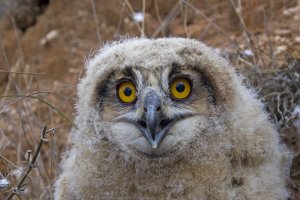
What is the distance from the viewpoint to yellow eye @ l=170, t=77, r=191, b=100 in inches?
163

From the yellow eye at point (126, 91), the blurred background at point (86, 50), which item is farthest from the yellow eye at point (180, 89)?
the blurred background at point (86, 50)

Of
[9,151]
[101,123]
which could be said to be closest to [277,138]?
[101,123]

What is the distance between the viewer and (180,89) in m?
4.14

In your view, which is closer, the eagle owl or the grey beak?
the grey beak

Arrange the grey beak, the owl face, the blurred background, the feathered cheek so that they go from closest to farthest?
1. the grey beak
2. the owl face
3. the feathered cheek
4. the blurred background

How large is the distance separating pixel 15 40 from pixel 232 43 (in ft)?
8.70

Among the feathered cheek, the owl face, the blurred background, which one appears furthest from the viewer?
the blurred background

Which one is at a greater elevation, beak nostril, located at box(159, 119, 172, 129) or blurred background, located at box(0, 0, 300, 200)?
blurred background, located at box(0, 0, 300, 200)

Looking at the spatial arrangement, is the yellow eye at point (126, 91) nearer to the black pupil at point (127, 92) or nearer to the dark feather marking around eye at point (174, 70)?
the black pupil at point (127, 92)

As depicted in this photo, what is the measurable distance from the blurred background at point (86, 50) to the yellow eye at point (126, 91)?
1.86ft

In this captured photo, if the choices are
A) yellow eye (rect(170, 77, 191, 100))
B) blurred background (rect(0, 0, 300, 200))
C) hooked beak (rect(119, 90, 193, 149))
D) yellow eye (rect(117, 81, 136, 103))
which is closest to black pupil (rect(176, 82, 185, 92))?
yellow eye (rect(170, 77, 191, 100))

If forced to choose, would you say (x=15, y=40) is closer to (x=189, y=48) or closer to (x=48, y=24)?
(x=48, y=24)

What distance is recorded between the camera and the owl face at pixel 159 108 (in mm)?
4043

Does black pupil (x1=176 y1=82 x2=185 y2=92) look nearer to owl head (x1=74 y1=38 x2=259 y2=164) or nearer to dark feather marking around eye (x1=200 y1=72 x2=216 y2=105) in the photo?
owl head (x1=74 y1=38 x2=259 y2=164)
